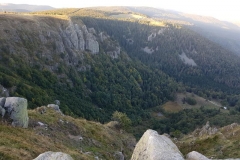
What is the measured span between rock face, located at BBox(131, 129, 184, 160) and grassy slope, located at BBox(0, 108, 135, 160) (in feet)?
32.3

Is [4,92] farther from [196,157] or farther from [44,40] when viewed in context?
[196,157]

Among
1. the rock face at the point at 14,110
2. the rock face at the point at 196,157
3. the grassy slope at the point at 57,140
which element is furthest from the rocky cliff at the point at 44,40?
the rock face at the point at 196,157

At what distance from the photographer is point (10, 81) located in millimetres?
89250

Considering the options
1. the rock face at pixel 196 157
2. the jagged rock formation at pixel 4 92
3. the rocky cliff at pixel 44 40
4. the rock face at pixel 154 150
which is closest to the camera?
the rock face at pixel 154 150

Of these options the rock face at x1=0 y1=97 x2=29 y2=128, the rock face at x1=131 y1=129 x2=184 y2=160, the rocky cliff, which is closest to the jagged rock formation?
the rocky cliff

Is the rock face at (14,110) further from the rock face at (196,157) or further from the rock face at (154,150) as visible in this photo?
the rock face at (196,157)

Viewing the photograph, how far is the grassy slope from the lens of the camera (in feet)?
88.3

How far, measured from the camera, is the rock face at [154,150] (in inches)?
898

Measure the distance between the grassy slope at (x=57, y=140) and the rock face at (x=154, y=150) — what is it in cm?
983

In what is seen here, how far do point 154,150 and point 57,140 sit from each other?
21680 mm

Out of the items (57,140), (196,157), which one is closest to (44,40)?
(57,140)

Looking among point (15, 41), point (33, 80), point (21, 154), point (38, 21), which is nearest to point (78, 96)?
point (33, 80)

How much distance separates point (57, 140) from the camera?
40.2 metres

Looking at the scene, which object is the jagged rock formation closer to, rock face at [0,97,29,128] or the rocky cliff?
the rocky cliff
